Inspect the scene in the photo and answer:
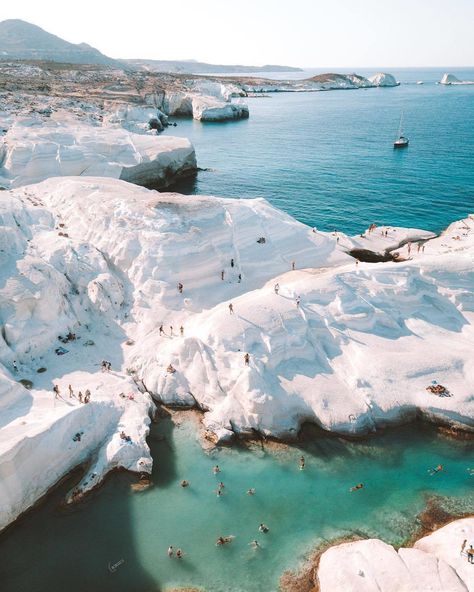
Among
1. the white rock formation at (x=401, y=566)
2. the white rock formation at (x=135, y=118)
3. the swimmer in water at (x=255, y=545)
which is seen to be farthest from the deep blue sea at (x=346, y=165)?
the swimmer in water at (x=255, y=545)

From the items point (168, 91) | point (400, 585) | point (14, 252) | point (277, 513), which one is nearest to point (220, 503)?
point (277, 513)

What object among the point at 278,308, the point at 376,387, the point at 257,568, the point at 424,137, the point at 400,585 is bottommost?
the point at 257,568

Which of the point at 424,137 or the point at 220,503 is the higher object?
the point at 424,137

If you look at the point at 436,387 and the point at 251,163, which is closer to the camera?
the point at 436,387

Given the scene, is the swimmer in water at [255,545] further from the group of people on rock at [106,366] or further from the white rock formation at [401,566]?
the group of people on rock at [106,366]

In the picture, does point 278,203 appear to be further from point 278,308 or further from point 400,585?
point 400,585

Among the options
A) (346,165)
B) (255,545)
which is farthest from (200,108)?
(255,545)
